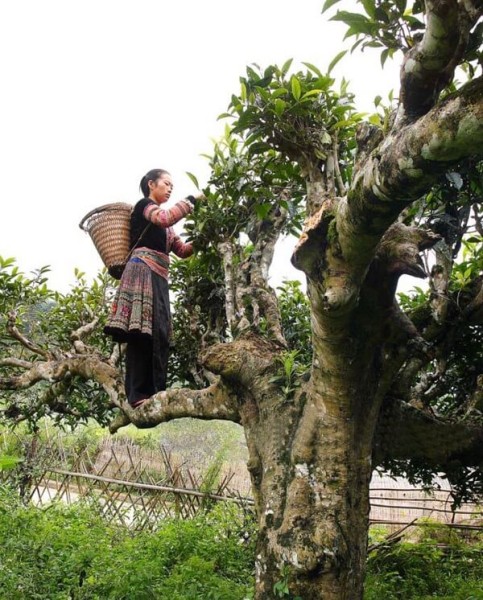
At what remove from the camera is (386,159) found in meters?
1.83

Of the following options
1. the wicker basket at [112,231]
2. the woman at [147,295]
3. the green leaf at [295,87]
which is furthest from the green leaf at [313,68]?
the wicker basket at [112,231]

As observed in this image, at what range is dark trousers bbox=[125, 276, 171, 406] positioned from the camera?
12.5ft

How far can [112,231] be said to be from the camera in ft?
12.8

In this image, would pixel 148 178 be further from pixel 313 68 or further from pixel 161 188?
pixel 313 68

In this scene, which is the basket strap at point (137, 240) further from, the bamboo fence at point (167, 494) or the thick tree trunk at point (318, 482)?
the bamboo fence at point (167, 494)

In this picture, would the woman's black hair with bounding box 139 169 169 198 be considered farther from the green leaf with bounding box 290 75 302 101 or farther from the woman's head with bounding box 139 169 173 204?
the green leaf with bounding box 290 75 302 101

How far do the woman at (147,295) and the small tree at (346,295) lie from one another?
248 millimetres

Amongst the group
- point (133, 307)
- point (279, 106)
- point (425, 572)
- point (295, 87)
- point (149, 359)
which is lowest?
point (425, 572)

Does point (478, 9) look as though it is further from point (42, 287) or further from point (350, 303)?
point (42, 287)

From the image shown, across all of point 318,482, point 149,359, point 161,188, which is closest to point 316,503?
point 318,482

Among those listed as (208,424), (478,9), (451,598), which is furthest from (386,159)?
(208,424)

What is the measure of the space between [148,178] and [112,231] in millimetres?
515

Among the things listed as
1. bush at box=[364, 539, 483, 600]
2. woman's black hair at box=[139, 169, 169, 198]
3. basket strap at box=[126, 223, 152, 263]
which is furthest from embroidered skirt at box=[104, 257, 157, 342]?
bush at box=[364, 539, 483, 600]

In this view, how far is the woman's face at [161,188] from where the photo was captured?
400 centimetres
